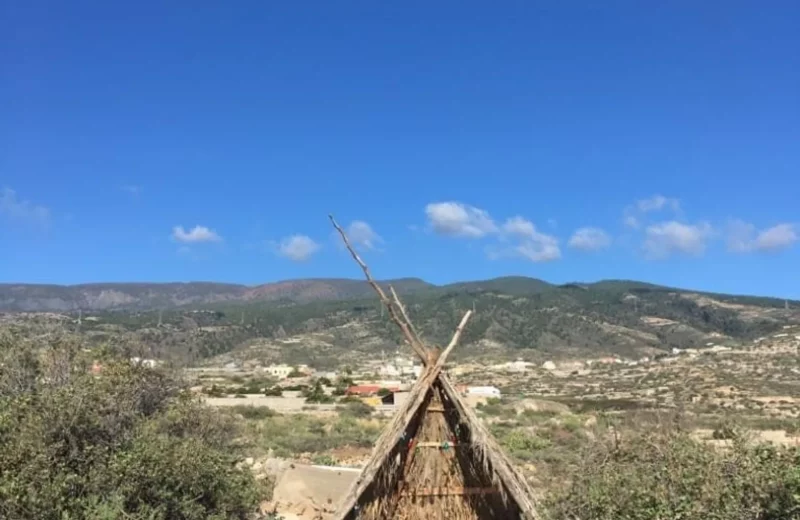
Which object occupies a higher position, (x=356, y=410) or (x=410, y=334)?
(x=410, y=334)

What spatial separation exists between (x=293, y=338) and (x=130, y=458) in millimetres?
75101

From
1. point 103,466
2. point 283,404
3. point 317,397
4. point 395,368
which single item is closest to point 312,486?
point 103,466

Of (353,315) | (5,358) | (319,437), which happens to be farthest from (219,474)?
(353,315)

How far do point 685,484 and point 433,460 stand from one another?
8.48 feet

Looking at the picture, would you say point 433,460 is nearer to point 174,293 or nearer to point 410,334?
point 410,334

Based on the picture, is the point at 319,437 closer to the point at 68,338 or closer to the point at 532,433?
the point at 532,433

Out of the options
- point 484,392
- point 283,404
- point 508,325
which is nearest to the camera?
point 283,404

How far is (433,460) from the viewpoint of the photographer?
731 cm

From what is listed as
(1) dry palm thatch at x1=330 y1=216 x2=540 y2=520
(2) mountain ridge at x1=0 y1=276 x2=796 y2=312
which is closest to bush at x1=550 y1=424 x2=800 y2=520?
(1) dry palm thatch at x1=330 y1=216 x2=540 y2=520

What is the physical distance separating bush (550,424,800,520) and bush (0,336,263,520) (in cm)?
396

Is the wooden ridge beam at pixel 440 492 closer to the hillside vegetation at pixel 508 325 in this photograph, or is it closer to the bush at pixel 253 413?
the bush at pixel 253 413

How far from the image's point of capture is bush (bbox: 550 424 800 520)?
4.96 meters

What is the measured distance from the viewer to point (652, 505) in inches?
209

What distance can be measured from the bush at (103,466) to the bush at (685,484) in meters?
3.96
